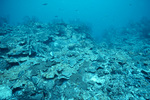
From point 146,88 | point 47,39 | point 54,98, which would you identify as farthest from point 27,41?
point 146,88

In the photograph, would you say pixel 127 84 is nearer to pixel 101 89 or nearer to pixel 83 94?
pixel 101 89

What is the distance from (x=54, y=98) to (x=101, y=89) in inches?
96.4

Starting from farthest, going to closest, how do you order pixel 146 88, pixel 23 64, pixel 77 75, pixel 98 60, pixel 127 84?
pixel 98 60
pixel 23 64
pixel 77 75
pixel 127 84
pixel 146 88

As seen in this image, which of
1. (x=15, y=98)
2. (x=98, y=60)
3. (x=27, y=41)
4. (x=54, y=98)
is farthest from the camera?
(x=27, y=41)

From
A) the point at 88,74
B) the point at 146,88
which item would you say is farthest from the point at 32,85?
the point at 146,88

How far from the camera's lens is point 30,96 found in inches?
136

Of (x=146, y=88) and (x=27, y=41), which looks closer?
(x=146, y=88)

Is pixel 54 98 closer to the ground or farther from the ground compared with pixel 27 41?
closer to the ground

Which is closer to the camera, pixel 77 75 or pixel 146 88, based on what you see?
pixel 146 88

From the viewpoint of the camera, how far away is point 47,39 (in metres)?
9.04

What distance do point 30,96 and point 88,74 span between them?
10.8ft

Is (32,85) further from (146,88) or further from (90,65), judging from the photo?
(146,88)

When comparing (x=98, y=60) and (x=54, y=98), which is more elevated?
(x=98, y=60)

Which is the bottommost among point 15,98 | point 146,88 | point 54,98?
point 54,98
